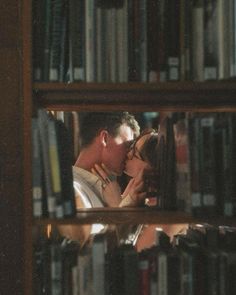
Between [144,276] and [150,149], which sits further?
[150,149]

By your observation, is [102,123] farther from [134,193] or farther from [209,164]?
[209,164]

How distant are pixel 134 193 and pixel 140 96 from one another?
0.33 metres

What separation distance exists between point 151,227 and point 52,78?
61 centimetres

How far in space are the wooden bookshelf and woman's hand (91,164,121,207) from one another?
21 cm

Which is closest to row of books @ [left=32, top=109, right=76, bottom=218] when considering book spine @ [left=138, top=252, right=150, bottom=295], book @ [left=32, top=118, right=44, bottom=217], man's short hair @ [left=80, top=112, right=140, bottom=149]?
book @ [left=32, top=118, right=44, bottom=217]

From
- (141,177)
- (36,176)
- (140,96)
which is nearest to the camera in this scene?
(36,176)

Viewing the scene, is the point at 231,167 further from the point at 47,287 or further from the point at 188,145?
the point at 47,287

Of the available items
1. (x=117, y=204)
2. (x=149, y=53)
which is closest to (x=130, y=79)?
(x=149, y=53)

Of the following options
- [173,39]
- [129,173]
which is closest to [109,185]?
[129,173]

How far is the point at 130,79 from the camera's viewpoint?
1.24m

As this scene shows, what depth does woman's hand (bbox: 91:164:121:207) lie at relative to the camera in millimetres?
1515

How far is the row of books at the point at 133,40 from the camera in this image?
1.20 meters

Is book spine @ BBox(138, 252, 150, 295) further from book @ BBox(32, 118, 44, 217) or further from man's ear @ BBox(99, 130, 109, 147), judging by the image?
man's ear @ BBox(99, 130, 109, 147)

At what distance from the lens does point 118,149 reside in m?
1.56
